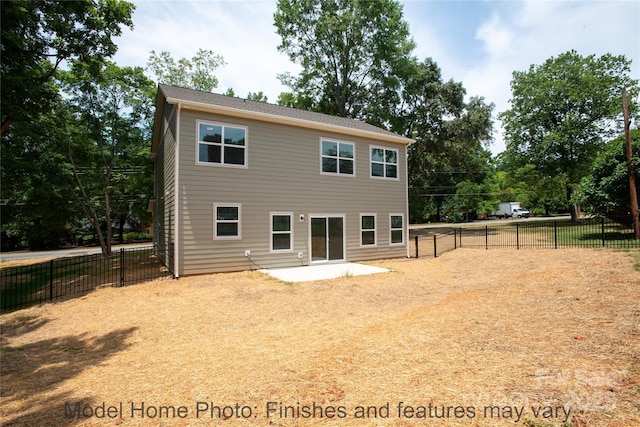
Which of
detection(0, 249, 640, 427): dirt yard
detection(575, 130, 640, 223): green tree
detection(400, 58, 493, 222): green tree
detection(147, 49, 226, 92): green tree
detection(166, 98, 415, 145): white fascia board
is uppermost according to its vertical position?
detection(147, 49, 226, 92): green tree

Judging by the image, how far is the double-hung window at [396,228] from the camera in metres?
15.4

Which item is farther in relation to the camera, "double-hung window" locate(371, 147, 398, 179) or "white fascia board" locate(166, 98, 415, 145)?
"double-hung window" locate(371, 147, 398, 179)

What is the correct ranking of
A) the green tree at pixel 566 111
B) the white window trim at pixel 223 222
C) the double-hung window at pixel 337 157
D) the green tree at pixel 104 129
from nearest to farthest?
the white window trim at pixel 223 222
the double-hung window at pixel 337 157
the green tree at pixel 104 129
the green tree at pixel 566 111

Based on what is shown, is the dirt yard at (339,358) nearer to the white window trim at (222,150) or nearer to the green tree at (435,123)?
the white window trim at (222,150)

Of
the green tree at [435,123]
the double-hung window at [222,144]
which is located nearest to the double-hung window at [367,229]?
the double-hung window at [222,144]

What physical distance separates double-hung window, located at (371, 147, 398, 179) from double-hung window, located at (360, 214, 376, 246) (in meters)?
2.03

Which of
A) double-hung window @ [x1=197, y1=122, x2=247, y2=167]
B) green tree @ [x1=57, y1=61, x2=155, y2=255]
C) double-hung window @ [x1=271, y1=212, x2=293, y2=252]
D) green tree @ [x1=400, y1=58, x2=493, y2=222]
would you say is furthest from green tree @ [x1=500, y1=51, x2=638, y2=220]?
green tree @ [x1=57, y1=61, x2=155, y2=255]

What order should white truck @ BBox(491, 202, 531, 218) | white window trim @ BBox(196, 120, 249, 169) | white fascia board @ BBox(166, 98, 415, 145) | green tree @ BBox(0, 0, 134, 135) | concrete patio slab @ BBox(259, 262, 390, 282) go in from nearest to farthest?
green tree @ BBox(0, 0, 134, 135)
concrete patio slab @ BBox(259, 262, 390, 282)
white fascia board @ BBox(166, 98, 415, 145)
white window trim @ BBox(196, 120, 249, 169)
white truck @ BBox(491, 202, 531, 218)

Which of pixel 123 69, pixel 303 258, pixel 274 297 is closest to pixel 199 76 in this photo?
pixel 123 69

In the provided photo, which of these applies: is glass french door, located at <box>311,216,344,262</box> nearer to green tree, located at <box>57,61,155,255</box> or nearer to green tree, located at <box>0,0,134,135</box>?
green tree, located at <box>0,0,134,135</box>

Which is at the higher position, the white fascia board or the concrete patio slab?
the white fascia board

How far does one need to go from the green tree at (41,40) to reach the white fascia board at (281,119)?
393cm

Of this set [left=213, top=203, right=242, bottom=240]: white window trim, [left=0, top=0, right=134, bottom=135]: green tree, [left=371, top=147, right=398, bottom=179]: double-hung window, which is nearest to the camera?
[left=0, top=0, right=134, bottom=135]: green tree

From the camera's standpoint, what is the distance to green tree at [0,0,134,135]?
345 inches
